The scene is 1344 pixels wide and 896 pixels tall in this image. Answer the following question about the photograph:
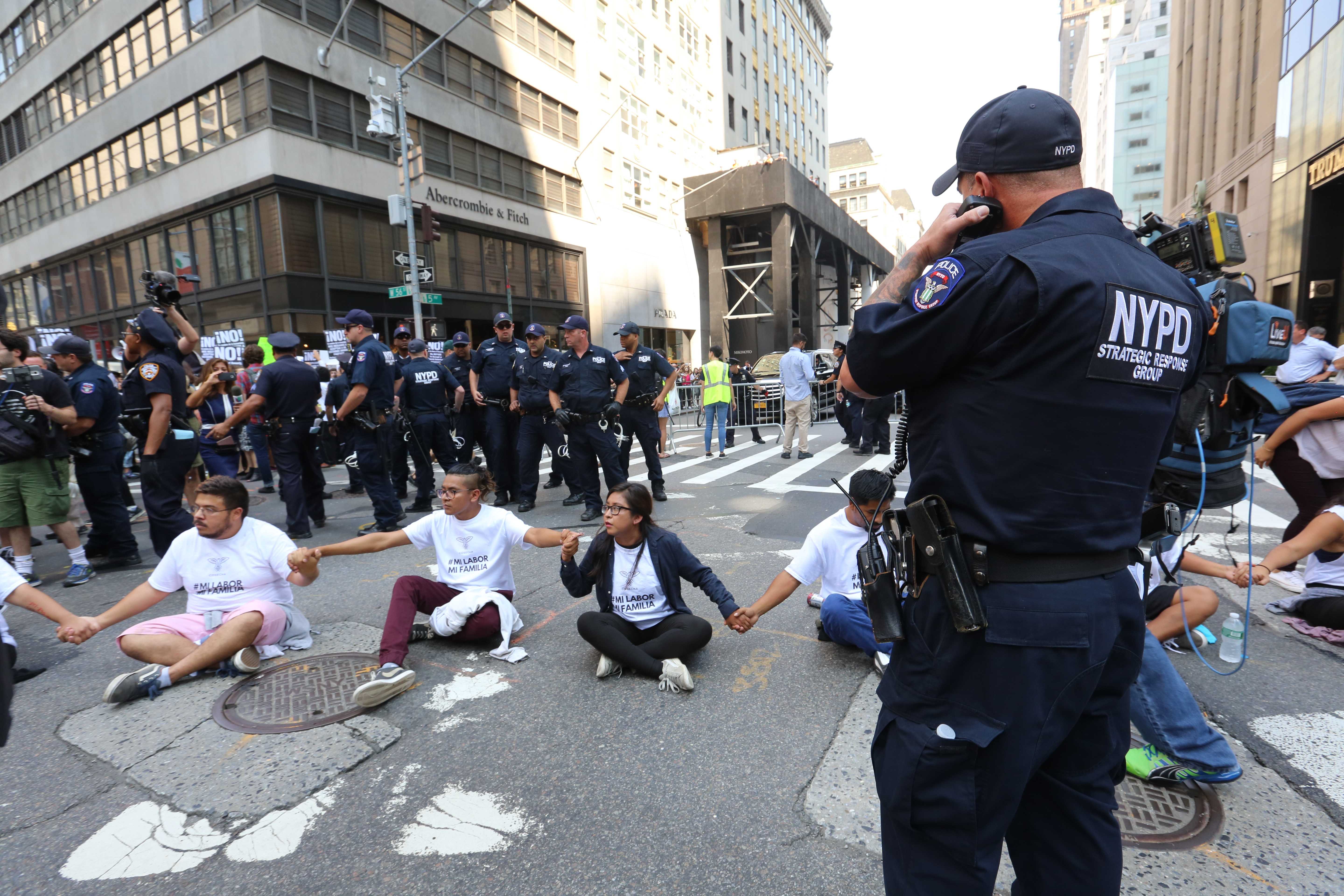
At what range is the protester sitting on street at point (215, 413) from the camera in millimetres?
Answer: 8125

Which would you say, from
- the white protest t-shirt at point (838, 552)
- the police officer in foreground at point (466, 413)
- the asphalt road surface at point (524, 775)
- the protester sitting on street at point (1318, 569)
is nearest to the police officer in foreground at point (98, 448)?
the asphalt road surface at point (524, 775)

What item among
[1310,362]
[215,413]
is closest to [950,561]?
[215,413]

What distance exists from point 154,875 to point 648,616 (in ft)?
7.57

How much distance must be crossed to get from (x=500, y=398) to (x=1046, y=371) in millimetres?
7786

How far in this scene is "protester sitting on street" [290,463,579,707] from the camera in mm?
3941

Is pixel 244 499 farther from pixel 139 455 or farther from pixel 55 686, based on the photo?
pixel 139 455

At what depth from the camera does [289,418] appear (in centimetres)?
686

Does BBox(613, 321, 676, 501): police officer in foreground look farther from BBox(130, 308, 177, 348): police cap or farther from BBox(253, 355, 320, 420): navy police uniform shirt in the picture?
BBox(130, 308, 177, 348): police cap

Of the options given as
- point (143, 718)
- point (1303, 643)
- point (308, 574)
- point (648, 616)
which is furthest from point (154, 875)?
point (1303, 643)

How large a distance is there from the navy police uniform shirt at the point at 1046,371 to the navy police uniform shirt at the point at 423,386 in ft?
23.0

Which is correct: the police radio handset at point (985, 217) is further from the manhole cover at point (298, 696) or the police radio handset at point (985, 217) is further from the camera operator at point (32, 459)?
the camera operator at point (32, 459)

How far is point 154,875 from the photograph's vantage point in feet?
7.53

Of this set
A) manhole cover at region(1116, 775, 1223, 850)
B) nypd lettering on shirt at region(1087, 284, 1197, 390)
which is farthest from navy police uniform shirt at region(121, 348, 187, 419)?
manhole cover at region(1116, 775, 1223, 850)

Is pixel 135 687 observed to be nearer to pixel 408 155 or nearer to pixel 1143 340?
pixel 1143 340
